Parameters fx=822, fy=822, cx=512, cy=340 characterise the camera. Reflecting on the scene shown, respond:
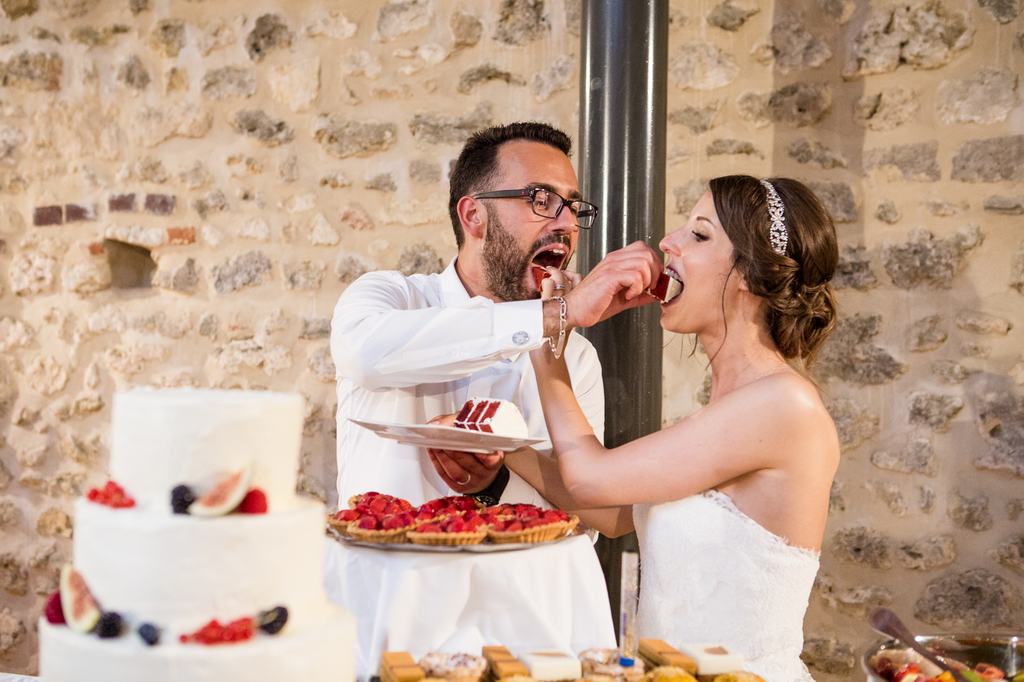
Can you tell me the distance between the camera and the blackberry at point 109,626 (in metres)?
1.07

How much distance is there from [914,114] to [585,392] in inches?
71.8

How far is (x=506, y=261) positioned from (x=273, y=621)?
5.98 feet

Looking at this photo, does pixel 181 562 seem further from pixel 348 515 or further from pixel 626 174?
pixel 626 174

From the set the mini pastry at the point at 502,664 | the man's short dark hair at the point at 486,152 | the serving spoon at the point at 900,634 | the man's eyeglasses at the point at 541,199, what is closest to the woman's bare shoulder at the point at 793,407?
the serving spoon at the point at 900,634

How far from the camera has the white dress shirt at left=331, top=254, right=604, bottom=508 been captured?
2.16m

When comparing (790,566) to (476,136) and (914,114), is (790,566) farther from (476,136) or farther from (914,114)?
(914,114)

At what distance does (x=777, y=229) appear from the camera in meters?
1.98

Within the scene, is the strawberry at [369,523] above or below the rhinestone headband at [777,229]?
below

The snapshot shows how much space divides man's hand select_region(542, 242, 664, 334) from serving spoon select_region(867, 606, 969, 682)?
91 centimetres

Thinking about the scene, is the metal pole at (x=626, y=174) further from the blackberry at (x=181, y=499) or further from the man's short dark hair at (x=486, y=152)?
the blackberry at (x=181, y=499)

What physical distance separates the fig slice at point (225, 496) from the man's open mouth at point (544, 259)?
1767mm

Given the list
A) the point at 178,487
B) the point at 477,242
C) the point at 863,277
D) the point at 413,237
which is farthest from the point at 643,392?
the point at 178,487

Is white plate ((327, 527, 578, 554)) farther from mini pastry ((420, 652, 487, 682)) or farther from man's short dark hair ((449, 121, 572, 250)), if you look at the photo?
man's short dark hair ((449, 121, 572, 250))

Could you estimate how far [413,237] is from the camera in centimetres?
361
